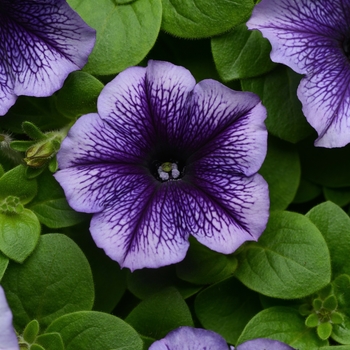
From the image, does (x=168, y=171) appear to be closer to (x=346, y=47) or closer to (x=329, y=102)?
(x=329, y=102)

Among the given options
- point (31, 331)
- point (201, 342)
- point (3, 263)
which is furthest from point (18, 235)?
point (201, 342)

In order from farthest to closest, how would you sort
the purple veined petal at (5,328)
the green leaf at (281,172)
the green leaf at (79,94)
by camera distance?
1. the green leaf at (281,172)
2. the green leaf at (79,94)
3. the purple veined petal at (5,328)

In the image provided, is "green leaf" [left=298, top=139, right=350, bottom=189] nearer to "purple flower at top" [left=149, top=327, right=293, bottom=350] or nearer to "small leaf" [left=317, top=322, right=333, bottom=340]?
"small leaf" [left=317, top=322, right=333, bottom=340]

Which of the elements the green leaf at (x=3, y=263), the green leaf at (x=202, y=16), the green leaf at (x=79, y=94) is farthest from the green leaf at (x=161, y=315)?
the green leaf at (x=202, y=16)

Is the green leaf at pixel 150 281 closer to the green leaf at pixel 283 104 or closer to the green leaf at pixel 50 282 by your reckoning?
the green leaf at pixel 50 282

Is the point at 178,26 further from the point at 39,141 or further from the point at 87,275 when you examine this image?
the point at 87,275

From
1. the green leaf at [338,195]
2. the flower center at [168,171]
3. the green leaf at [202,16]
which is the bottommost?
the green leaf at [338,195]

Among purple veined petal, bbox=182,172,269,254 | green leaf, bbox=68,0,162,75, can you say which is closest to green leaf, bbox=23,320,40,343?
purple veined petal, bbox=182,172,269,254

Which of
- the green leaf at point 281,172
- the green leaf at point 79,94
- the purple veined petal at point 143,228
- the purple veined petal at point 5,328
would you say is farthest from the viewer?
the green leaf at point 281,172
